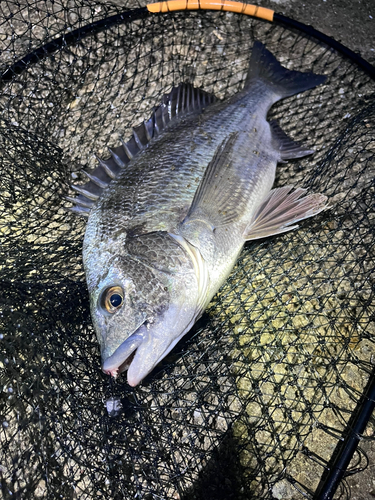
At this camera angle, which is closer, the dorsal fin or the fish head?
the fish head

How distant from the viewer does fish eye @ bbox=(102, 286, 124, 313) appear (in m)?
2.23

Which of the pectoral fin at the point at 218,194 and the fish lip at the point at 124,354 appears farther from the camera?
the pectoral fin at the point at 218,194

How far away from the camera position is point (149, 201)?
2730 millimetres

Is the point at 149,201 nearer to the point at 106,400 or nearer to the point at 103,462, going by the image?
the point at 106,400

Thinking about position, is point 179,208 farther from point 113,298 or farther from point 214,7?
point 214,7

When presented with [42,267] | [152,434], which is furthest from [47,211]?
[152,434]

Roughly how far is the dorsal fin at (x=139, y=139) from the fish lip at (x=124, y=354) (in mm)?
1315

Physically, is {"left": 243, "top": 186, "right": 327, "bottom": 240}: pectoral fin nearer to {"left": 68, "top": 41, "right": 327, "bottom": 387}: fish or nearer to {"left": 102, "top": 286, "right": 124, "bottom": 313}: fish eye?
{"left": 68, "top": 41, "right": 327, "bottom": 387}: fish

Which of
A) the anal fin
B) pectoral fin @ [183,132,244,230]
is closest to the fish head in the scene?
pectoral fin @ [183,132,244,230]

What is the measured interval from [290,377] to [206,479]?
90cm

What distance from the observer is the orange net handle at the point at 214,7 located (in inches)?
160

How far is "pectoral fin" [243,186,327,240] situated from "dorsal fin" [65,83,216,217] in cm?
115

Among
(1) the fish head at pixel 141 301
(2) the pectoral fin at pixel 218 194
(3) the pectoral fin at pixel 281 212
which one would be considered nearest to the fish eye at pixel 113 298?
(1) the fish head at pixel 141 301

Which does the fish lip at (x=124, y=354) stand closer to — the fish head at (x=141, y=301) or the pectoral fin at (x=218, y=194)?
the fish head at (x=141, y=301)
